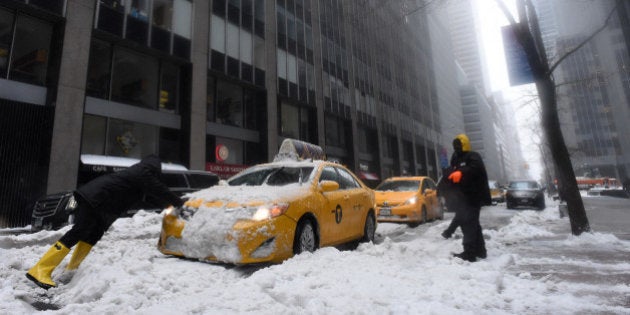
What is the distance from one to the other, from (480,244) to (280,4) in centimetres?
2429

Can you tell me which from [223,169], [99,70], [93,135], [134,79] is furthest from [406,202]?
[99,70]

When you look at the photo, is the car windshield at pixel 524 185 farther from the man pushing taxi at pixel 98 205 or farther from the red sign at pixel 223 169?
the man pushing taxi at pixel 98 205

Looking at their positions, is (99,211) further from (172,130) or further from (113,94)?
(172,130)

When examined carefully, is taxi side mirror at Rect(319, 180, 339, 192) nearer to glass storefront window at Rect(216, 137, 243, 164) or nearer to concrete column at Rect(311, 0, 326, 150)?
glass storefront window at Rect(216, 137, 243, 164)

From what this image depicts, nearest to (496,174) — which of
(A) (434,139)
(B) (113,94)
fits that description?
(A) (434,139)

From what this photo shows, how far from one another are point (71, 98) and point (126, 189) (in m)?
11.9

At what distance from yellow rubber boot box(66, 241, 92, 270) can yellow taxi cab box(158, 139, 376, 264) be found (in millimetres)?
852

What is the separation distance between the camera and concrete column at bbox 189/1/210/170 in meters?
17.8

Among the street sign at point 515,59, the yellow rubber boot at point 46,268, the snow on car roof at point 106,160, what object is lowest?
the yellow rubber boot at point 46,268

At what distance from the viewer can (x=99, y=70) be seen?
591 inches

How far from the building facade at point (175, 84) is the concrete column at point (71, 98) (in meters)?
0.04

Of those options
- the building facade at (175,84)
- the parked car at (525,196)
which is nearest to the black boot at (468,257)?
the building facade at (175,84)

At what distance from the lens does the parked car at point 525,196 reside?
1834 centimetres

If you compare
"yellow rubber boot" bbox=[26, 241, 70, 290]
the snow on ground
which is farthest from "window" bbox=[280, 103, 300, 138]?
"yellow rubber boot" bbox=[26, 241, 70, 290]
